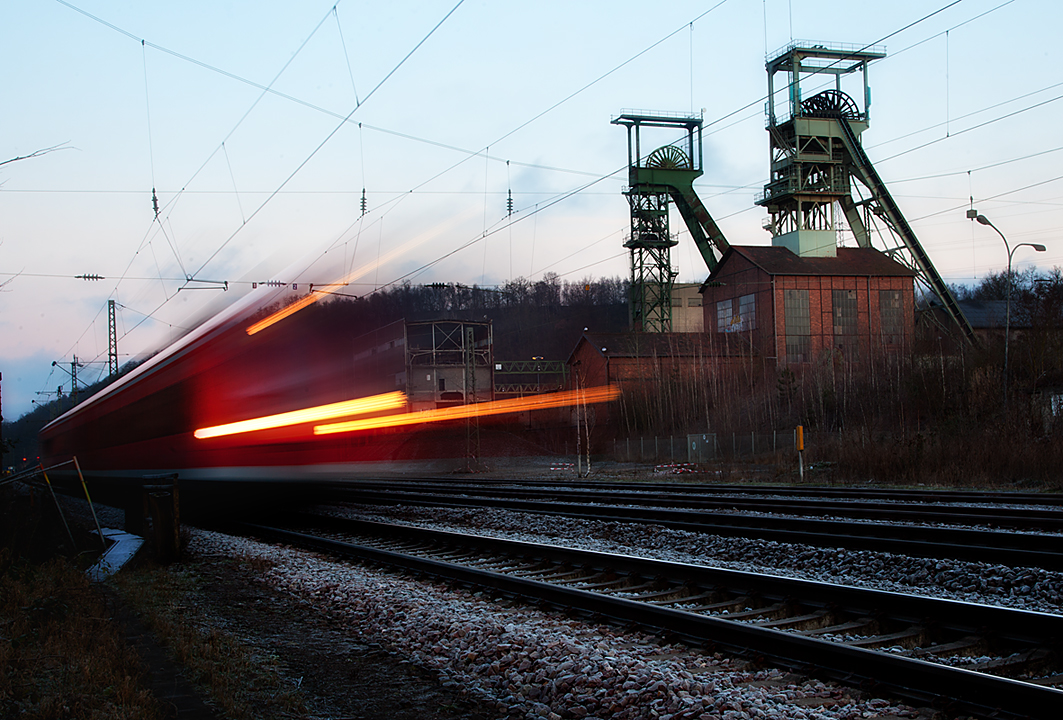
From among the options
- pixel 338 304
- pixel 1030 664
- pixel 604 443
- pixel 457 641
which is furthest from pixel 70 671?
pixel 604 443

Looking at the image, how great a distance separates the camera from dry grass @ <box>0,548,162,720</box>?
18.3 feet

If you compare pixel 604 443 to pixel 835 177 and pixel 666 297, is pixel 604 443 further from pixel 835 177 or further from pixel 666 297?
pixel 835 177

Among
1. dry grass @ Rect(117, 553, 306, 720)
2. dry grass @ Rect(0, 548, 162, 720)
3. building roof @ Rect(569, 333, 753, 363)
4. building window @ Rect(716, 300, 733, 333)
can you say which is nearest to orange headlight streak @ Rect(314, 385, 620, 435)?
building roof @ Rect(569, 333, 753, 363)

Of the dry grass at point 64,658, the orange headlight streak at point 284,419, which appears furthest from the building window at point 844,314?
the dry grass at point 64,658

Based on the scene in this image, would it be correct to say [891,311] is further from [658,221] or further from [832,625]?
[832,625]

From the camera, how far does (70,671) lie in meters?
6.52

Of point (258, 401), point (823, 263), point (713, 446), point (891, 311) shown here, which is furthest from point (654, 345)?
point (258, 401)

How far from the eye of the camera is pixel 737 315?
63.2m

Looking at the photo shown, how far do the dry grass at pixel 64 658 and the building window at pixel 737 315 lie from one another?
5625 centimetres

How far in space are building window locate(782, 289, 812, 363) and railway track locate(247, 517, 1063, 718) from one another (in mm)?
51713

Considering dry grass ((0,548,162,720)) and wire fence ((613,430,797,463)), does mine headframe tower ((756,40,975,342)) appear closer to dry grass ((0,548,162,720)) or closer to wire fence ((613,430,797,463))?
wire fence ((613,430,797,463))

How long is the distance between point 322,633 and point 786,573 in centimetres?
576

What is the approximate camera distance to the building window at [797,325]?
195ft

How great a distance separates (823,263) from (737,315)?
291 inches
